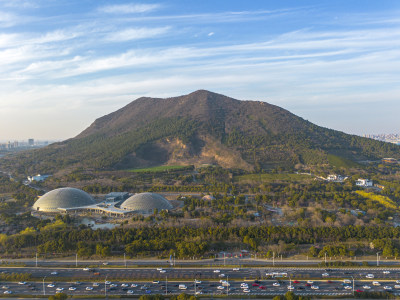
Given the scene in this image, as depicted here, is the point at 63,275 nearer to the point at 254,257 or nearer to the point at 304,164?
the point at 254,257

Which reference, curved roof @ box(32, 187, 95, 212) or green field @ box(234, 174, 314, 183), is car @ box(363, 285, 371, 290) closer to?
green field @ box(234, 174, 314, 183)

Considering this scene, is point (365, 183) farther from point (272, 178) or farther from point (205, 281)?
point (205, 281)

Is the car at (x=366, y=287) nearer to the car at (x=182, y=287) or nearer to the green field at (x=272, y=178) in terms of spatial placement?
the car at (x=182, y=287)

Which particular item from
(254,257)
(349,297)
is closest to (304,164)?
(254,257)

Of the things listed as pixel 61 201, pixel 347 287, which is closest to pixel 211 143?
pixel 61 201

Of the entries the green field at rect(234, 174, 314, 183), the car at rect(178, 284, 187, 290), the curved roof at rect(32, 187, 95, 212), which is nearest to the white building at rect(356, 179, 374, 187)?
the green field at rect(234, 174, 314, 183)

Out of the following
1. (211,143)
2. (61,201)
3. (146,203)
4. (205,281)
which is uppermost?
(211,143)
